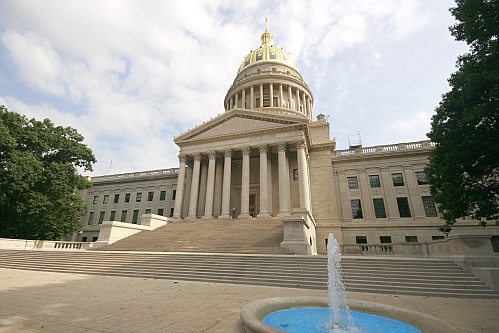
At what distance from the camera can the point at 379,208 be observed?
31.0m

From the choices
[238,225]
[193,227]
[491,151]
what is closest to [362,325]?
[491,151]

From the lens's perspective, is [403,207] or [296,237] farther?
[403,207]

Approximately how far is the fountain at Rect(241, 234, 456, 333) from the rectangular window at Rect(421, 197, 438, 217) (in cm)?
2884

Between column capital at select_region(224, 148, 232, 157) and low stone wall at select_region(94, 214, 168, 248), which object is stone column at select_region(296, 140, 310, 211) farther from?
low stone wall at select_region(94, 214, 168, 248)

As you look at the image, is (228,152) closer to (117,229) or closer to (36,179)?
(117,229)

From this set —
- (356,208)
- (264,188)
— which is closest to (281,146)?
(264,188)

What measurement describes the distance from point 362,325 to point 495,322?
11.0ft

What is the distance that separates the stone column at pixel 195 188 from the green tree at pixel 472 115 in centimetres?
2479

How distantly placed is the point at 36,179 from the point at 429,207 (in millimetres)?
44273

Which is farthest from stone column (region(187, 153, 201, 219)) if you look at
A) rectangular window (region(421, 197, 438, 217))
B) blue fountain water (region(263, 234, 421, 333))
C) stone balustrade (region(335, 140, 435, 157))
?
rectangular window (region(421, 197, 438, 217))

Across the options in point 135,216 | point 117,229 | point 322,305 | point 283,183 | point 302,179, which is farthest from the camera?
point 135,216

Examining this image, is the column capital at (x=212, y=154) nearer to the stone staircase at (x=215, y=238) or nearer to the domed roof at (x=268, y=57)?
the stone staircase at (x=215, y=238)

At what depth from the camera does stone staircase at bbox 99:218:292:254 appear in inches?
745

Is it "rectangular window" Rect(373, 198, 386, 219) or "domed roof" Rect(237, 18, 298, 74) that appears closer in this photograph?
"rectangular window" Rect(373, 198, 386, 219)
